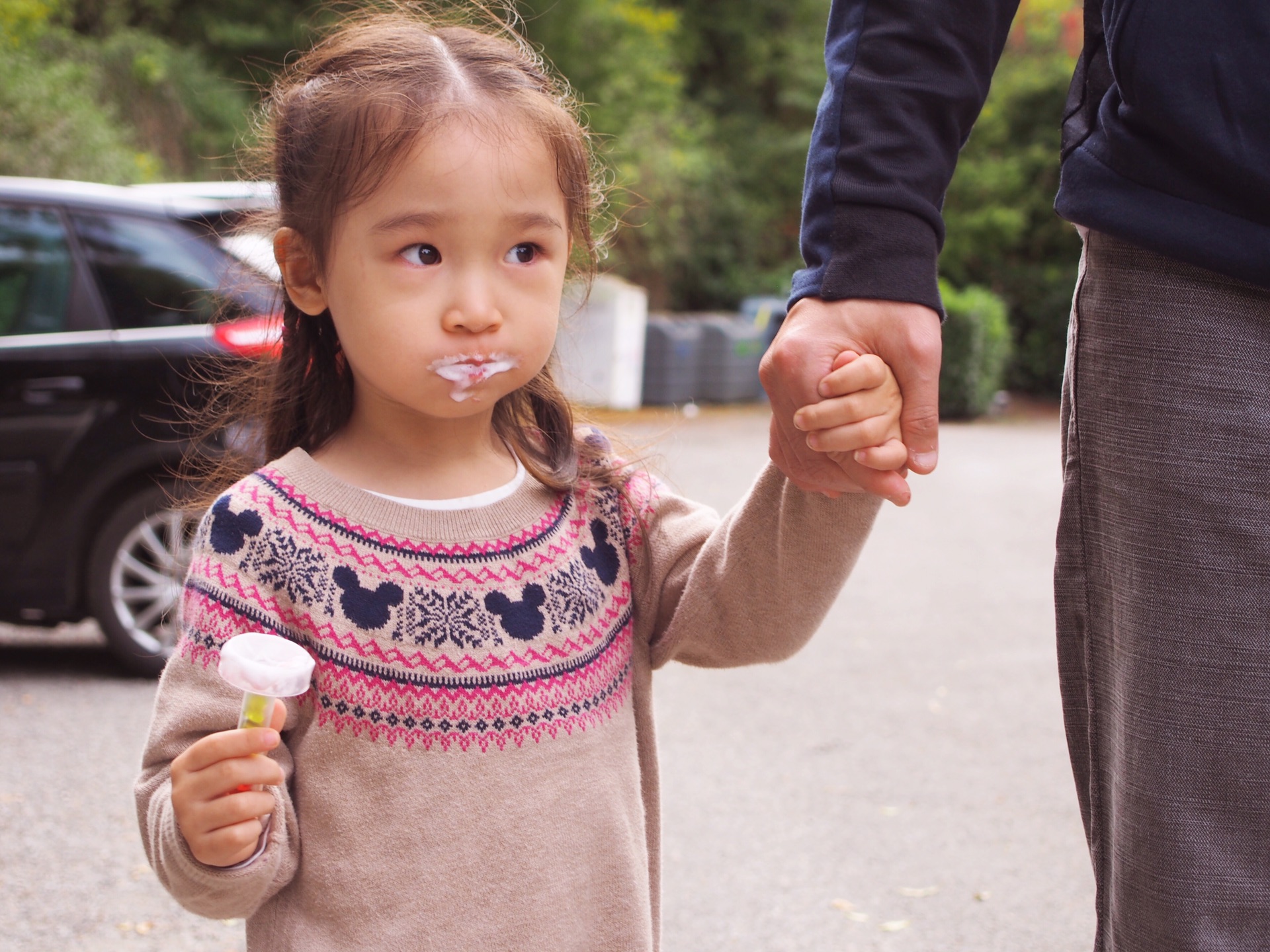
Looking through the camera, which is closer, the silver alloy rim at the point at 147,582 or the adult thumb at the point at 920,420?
the adult thumb at the point at 920,420

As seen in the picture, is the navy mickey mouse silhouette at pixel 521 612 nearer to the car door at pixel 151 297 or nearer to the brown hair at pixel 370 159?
the brown hair at pixel 370 159

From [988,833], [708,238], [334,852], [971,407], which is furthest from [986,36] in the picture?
[708,238]

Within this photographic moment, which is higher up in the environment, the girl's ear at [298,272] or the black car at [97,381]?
the girl's ear at [298,272]

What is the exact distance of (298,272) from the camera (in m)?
1.64

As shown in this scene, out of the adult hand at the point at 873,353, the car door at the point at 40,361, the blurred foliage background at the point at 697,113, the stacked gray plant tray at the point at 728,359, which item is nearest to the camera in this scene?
the adult hand at the point at 873,353

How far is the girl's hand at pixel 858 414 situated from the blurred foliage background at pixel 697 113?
12.6m

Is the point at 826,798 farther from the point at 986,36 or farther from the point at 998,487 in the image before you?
the point at 998,487

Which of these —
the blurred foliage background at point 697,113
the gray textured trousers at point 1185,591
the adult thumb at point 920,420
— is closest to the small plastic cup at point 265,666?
the adult thumb at point 920,420

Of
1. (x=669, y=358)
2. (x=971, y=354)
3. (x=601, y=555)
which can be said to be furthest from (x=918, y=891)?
(x=971, y=354)

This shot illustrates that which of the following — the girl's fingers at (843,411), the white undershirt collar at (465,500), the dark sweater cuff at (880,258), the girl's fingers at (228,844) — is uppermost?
the dark sweater cuff at (880,258)

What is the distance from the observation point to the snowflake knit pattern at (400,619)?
1.49 m

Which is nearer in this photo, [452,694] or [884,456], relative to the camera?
[884,456]

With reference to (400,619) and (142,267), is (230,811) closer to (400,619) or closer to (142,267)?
(400,619)

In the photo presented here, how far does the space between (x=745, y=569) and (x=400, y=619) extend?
0.42m
